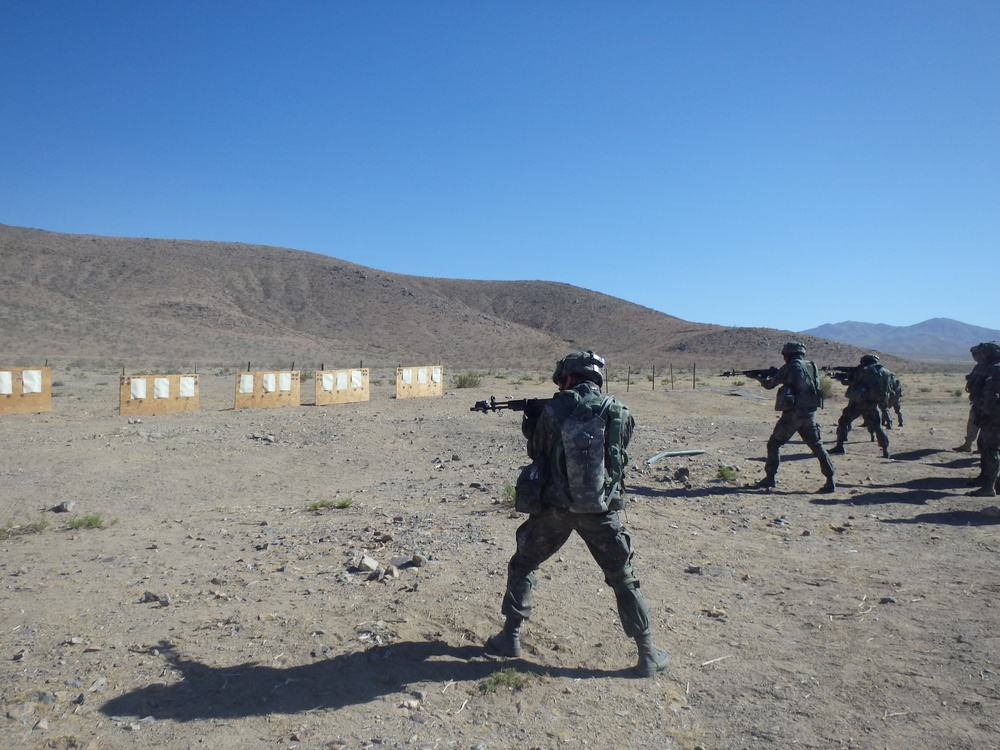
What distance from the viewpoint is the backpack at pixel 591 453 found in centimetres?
416

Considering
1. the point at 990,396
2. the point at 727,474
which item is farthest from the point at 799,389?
the point at 990,396

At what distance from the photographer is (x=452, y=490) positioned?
9656 mm

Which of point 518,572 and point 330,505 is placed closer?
point 518,572

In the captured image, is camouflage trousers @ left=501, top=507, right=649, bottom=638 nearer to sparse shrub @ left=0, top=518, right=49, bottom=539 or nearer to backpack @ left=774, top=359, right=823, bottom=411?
sparse shrub @ left=0, top=518, right=49, bottom=539

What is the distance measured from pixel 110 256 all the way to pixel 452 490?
261 feet

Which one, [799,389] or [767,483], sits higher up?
[799,389]

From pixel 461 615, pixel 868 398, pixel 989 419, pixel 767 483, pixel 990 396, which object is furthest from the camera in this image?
pixel 868 398

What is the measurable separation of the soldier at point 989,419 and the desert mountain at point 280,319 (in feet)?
148

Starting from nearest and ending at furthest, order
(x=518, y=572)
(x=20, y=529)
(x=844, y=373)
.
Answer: (x=518, y=572) → (x=20, y=529) → (x=844, y=373)

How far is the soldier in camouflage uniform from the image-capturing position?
4281 mm

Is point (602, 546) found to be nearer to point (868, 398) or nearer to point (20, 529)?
point (20, 529)

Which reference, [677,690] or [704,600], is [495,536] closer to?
[704,600]

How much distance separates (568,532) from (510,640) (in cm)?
80

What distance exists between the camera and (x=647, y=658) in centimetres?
437
